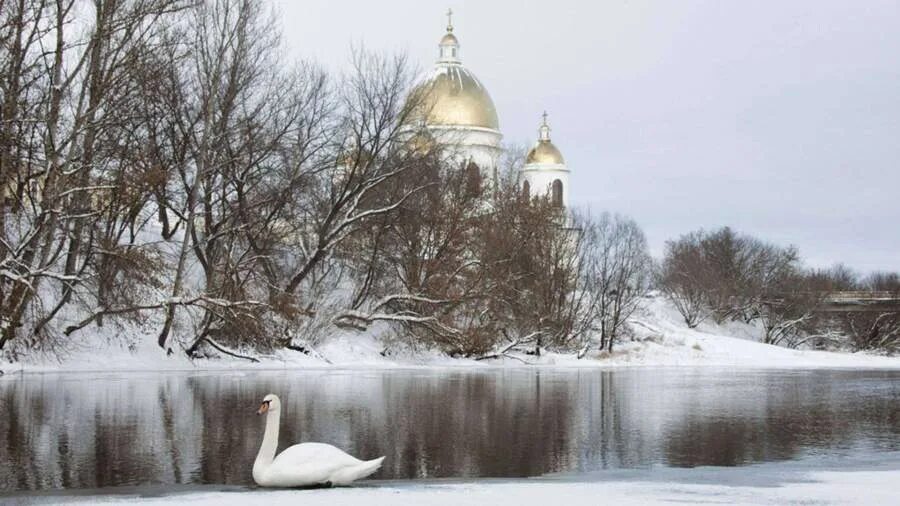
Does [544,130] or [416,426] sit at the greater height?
[544,130]

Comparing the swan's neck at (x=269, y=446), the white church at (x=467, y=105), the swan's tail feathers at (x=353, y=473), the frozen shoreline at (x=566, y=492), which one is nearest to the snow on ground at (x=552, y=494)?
the frozen shoreline at (x=566, y=492)

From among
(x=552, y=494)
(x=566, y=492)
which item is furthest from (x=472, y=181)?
(x=552, y=494)

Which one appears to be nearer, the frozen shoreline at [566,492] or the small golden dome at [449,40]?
the frozen shoreline at [566,492]

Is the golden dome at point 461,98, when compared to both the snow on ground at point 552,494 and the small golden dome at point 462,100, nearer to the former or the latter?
the small golden dome at point 462,100

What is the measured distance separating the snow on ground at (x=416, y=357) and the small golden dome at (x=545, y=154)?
3149cm

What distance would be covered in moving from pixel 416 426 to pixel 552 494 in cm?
686

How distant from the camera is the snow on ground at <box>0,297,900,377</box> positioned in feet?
99.7

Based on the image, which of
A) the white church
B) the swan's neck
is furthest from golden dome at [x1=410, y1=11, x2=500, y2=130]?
the swan's neck

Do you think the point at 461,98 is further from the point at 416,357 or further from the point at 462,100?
the point at 416,357

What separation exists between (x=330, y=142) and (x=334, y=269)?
6487 millimetres

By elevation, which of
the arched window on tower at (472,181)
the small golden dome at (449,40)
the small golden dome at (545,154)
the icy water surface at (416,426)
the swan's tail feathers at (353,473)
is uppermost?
the small golden dome at (449,40)

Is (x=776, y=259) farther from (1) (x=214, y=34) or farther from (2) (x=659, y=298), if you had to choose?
(1) (x=214, y=34)

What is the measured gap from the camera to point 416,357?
136 ft

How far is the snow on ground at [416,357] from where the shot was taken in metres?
30.4
